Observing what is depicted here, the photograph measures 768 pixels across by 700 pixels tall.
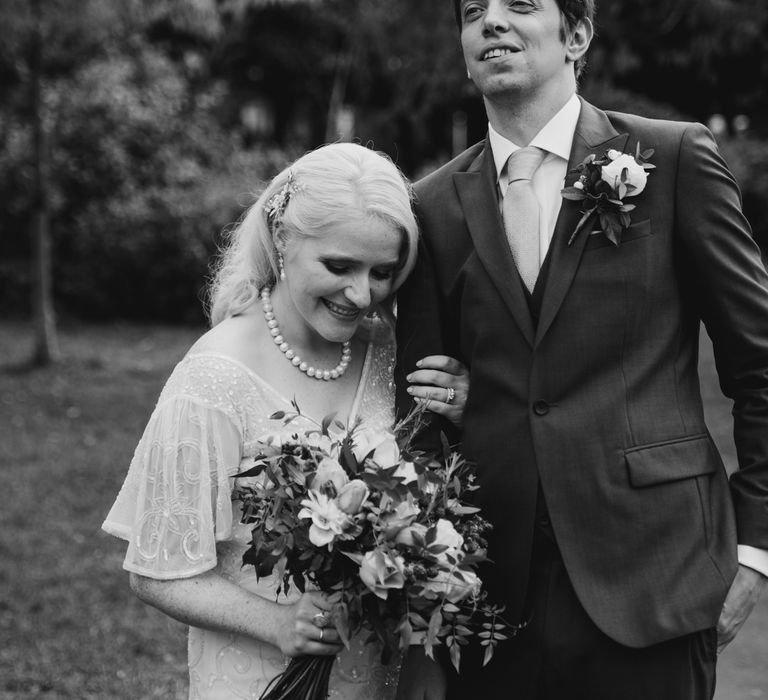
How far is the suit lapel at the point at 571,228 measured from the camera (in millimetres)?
2660

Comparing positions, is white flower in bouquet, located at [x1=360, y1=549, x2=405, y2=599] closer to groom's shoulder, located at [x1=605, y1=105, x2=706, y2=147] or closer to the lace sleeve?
the lace sleeve

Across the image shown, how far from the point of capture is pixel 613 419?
2.63m

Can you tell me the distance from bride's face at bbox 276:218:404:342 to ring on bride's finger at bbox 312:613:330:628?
770mm

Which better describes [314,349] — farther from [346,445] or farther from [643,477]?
[643,477]

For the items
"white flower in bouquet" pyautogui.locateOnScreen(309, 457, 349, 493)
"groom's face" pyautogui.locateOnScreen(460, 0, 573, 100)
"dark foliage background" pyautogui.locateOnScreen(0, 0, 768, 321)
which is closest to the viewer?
"white flower in bouquet" pyautogui.locateOnScreen(309, 457, 349, 493)

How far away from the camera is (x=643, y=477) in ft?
8.57

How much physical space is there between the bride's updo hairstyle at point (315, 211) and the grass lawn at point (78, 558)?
2.60 m

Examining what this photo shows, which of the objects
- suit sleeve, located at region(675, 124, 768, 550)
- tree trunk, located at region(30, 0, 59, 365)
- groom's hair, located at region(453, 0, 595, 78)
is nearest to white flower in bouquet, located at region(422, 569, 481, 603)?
suit sleeve, located at region(675, 124, 768, 550)

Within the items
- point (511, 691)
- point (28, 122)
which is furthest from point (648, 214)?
point (28, 122)

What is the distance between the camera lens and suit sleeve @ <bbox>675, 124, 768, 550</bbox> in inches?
103

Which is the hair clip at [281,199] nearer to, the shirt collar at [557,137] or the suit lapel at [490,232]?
the suit lapel at [490,232]

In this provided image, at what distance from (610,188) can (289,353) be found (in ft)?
3.29

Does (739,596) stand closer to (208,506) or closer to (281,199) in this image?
(208,506)

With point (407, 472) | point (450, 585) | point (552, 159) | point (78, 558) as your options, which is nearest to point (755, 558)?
point (450, 585)
